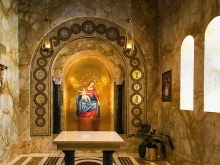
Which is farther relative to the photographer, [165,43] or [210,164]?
[165,43]

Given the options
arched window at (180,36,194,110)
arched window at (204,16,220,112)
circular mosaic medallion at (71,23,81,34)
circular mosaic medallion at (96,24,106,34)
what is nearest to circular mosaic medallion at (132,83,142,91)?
arched window at (180,36,194,110)

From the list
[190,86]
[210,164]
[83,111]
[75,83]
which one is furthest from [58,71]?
[210,164]

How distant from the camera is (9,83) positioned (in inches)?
231

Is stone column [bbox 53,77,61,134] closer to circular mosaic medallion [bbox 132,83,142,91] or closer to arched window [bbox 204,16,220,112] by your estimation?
circular mosaic medallion [bbox 132,83,142,91]

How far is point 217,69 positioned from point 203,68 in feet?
0.78

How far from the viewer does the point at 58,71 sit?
717 cm

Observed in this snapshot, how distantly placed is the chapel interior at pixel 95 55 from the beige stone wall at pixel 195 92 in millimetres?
28

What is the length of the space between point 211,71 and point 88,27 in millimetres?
4055

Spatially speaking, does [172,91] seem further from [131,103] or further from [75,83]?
[75,83]

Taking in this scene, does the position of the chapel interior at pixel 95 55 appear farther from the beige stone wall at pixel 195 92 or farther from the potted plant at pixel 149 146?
the potted plant at pixel 149 146

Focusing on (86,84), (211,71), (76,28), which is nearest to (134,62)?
(76,28)

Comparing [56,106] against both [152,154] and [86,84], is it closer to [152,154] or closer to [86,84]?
[86,84]

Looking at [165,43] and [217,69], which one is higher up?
[165,43]

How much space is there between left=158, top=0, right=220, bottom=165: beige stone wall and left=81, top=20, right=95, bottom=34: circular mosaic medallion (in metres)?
2.14
